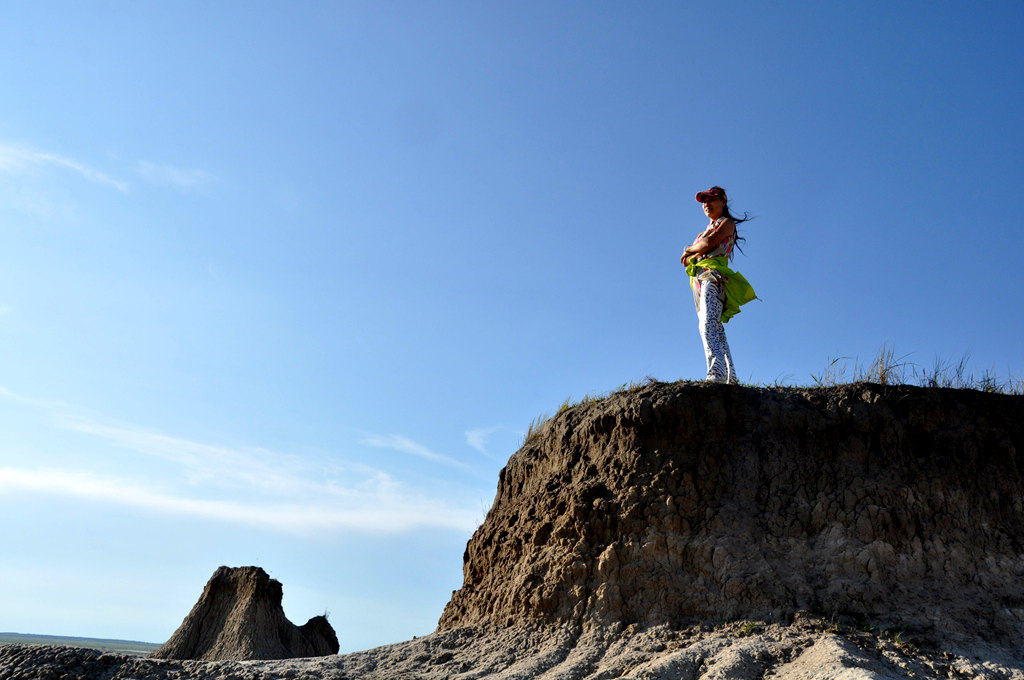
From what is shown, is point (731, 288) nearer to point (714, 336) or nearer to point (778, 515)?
point (714, 336)

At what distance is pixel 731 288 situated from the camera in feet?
34.6

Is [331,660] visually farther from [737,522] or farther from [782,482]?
[782,482]

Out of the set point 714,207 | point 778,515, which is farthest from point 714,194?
point 778,515

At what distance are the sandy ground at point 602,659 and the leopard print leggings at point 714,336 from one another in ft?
10.3

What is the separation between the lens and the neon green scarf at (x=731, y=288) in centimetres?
1052

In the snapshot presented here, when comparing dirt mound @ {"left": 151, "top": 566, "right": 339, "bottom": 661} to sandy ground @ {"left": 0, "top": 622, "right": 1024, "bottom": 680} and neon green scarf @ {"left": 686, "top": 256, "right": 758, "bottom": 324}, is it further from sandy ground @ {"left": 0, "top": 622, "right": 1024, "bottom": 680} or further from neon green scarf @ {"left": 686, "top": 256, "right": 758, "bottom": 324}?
neon green scarf @ {"left": 686, "top": 256, "right": 758, "bottom": 324}

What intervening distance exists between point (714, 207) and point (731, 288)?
3.62 feet

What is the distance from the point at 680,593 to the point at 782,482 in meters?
1.72

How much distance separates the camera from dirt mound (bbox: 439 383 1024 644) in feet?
26.6

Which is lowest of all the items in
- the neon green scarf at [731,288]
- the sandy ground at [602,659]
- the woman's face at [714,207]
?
the sandy ground at [602,659]

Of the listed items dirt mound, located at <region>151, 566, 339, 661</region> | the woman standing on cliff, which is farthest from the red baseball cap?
dirt mound, located at <region>151, 566, 339, 661</region>

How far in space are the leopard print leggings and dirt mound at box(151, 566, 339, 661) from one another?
38.2 feet

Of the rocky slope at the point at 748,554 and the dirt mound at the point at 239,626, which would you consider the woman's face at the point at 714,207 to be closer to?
the rocky slope at the point at 748,554

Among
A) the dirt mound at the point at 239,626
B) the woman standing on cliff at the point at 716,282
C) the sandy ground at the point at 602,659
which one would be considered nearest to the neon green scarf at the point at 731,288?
the woman standing on cliff at the point at 716,282
